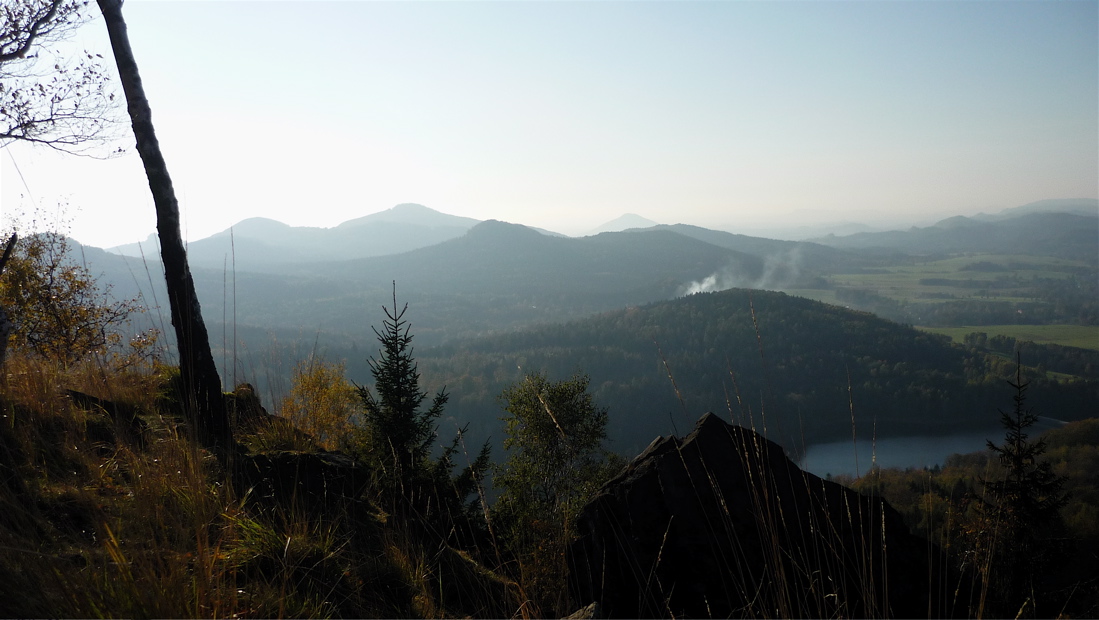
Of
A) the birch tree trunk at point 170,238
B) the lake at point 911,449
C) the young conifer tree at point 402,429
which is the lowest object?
the lake at point 911,449

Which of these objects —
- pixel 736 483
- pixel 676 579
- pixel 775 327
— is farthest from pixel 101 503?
pixel 775 327

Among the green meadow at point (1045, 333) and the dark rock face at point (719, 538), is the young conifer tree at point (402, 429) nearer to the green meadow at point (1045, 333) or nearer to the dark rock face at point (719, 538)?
the dark rock face at point (719, 538)

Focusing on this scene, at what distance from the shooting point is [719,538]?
3635mm

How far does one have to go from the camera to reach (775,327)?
94.4 metres

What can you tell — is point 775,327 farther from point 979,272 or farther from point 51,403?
point 979,272

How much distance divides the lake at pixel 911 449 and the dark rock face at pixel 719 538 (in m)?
51.5

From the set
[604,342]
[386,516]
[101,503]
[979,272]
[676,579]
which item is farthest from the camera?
Result: [979,272]

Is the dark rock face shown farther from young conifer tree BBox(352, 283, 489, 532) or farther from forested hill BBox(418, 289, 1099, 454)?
forested hill BBox(418, 289, 1099, 454)

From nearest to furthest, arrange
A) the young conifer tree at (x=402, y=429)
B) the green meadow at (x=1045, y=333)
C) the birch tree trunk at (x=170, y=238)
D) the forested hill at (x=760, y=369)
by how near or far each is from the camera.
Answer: the birch tree trunk at (x=170, y=238) < the young conifer tree at (x=402, y=429) < the forested hill at (x=760, y=369) < the green meadow at (x=1045, y=333)

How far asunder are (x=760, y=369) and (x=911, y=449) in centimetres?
2497

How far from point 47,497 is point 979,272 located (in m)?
245

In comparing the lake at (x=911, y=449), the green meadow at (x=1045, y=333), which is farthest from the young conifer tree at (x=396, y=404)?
the green meadow at (x=1045, y=333)

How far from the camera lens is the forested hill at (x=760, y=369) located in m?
69.6

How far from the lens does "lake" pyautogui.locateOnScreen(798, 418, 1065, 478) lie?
54.6 metres
